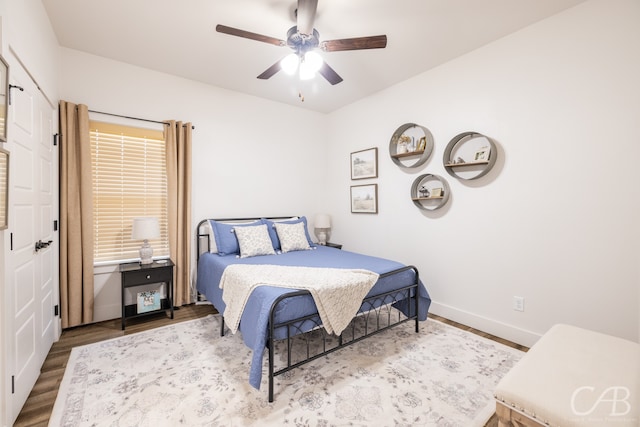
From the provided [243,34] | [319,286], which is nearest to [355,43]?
[243,34]

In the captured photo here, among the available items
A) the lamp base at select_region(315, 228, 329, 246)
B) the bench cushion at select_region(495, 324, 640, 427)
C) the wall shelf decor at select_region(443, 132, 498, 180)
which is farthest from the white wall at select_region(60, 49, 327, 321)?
the bench cushion at select_region(495, 324, 640, 427)

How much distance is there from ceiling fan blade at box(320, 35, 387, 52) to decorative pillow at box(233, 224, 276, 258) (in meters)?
2.12

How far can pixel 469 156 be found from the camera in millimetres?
3057

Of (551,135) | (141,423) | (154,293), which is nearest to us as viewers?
(141,423)

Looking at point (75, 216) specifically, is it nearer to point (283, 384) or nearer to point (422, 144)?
point (283, 384)

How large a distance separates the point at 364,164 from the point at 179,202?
256 cm

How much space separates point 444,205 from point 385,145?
1213 mm

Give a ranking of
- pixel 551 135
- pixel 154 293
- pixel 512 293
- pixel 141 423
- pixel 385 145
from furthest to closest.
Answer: pixel 385 145, pixel 154 293, pixel 512 293, pixel 551 135, pixel 141 423

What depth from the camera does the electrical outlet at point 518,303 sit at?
272 cm

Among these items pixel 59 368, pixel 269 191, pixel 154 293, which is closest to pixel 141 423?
pixel 59 368

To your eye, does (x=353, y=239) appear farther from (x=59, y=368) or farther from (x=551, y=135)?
(x=59, y=368)

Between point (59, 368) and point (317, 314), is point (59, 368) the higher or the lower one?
the lower one

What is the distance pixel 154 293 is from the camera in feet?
10.7

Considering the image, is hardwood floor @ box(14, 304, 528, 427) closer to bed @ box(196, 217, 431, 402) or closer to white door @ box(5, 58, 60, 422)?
Result: white door @ box(5, 58, 60, 422)
